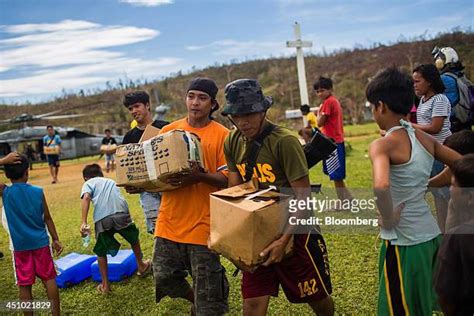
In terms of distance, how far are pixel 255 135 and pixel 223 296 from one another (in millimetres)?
1111

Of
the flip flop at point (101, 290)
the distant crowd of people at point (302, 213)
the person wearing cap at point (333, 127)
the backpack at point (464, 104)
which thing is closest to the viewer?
the distant crowd of people at point (302, 213)

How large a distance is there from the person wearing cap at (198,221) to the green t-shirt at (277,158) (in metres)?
0.30

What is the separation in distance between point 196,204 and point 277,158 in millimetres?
730

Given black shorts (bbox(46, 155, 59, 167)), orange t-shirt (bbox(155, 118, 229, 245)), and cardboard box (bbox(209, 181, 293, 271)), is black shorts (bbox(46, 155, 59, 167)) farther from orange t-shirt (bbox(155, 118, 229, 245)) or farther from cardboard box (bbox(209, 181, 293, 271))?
cardboard box (bbox(209, 181, 293, 271))

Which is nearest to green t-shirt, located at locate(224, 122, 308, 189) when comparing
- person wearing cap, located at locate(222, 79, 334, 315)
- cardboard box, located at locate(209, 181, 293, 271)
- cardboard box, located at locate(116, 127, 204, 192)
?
person wearing cap, located at locate(222, 79, 334, 315)

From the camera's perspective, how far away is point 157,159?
2865mm

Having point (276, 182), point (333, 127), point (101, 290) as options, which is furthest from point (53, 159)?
point (276, 182)

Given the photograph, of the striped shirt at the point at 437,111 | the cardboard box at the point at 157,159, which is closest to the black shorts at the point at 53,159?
the cardboard box at the point at 157,159

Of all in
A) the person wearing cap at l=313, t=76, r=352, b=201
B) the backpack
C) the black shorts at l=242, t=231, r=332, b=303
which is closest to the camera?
the black shorts at l=242, t=231, r=332, b=303

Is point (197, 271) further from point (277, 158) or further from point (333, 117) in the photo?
point (333, 117)

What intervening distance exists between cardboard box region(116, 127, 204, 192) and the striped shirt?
2055 mm

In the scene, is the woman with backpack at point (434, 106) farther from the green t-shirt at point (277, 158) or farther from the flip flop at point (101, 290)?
the flip flop at point (101, 290)

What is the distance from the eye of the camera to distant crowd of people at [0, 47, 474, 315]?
2053 mm

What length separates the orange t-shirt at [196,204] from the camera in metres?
3.00
